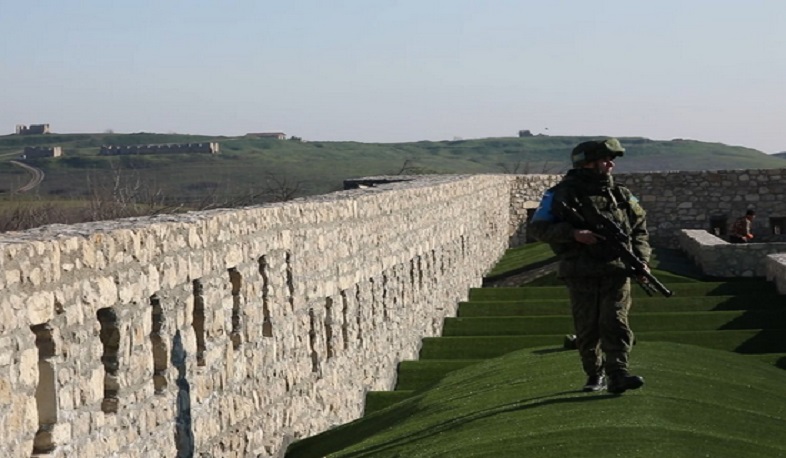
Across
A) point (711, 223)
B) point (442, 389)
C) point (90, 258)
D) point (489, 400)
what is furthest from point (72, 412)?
point (711, 223)

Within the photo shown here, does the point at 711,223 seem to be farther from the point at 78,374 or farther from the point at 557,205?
the point at 78,374

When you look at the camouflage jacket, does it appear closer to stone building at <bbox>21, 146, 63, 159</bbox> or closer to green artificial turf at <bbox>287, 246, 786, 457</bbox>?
green artificial turf at <bbox>287, 246, 786, 457</bbox>

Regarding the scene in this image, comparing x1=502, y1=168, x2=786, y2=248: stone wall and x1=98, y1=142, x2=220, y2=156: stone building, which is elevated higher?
x1=502, y1=168, x2=786, y2=248: stone wall

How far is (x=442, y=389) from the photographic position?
573 inches

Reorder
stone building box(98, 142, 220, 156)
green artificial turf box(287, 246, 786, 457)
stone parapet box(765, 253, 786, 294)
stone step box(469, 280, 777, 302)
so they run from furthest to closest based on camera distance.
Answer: stone building box(98, 142, 220, 156) → stone step box(469, 280, 777, 302) → stone parapet box(765, 253, 786, 294) → green artificial turf box(287, 246, 786, 457)

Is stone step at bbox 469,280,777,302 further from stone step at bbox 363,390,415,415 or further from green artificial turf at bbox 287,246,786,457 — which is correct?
stone step at bbox 363,390,415,415

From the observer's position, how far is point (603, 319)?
434 inches

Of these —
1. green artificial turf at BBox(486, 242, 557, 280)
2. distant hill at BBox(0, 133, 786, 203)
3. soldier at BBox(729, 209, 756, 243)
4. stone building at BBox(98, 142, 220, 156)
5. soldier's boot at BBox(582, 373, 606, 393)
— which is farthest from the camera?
stone building at BBox(98, 142, 220, 156)

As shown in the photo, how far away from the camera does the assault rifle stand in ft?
35.8

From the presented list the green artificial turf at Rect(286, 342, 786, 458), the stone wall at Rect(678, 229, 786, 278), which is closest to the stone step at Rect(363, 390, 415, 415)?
the green artificial turf at Rect(286, 342, 786, 458)

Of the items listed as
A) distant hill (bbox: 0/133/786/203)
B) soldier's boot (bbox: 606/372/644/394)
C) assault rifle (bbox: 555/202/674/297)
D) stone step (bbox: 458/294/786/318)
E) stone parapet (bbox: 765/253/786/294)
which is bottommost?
distant hill (bbox: 0/133/786/203)

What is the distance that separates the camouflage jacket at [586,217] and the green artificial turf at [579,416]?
2.79 ft

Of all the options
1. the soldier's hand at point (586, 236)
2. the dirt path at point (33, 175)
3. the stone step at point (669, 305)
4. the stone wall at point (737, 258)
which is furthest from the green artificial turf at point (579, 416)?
the dirt path at point (33, 175)

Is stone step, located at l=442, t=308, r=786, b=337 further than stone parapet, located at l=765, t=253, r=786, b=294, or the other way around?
stone parapet, located at l=765, t=253, r=786, b=294
